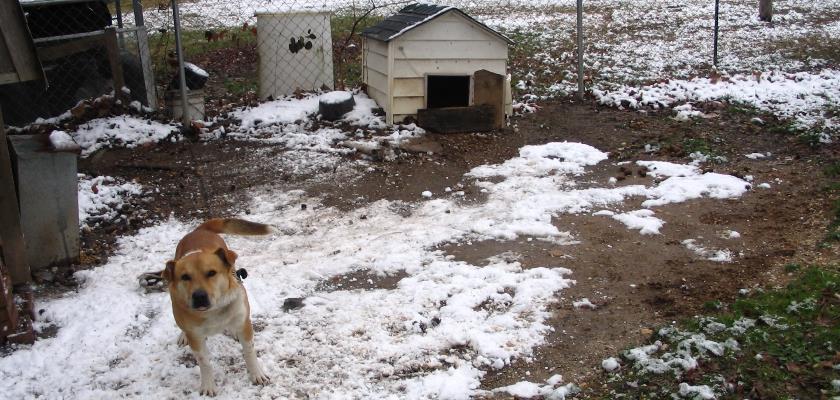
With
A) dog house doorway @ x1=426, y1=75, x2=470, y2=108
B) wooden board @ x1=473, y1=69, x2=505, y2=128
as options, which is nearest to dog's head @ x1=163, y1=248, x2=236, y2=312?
wooden board @ x1=473, y1=69, x2=505, y2=128

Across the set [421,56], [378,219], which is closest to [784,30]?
[421,56]

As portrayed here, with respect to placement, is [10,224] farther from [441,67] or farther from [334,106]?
[441,67]

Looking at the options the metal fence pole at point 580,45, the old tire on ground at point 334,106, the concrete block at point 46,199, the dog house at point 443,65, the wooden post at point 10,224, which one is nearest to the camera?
the wooden post at point 10,224

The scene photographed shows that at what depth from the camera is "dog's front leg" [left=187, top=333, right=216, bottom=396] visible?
3195 millimetres

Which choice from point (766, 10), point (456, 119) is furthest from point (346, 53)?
point (766, 10)

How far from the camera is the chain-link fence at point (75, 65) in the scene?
735 centimetres

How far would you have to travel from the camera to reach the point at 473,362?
3.43 meters

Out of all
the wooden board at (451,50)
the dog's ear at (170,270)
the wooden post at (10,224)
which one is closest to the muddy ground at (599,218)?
the wooden post at (10,224)

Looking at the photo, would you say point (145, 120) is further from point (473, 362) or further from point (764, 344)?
point (764, 344)

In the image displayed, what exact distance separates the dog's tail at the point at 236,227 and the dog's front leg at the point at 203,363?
73 centimetres

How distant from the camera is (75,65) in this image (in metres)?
7.68

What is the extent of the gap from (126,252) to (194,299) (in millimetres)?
2184

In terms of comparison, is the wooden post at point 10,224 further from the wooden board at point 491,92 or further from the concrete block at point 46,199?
the wooden board at point 491,92

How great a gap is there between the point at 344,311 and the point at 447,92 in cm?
509
